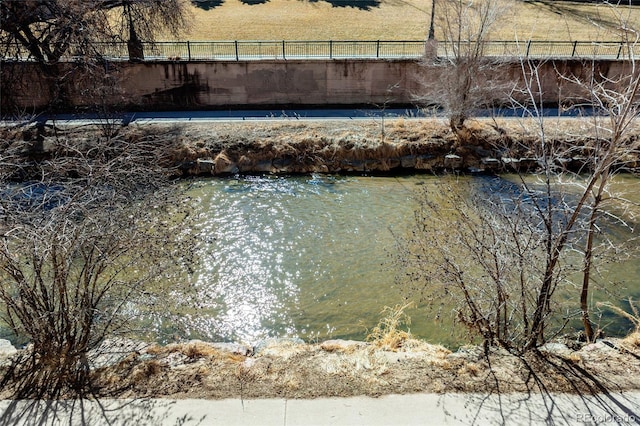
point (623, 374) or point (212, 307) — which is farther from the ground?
point (623, 374)

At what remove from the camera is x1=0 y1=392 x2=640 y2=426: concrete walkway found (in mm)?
5785

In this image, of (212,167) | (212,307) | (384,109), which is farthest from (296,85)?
(212,307)

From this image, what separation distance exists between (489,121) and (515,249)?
43.8 feet

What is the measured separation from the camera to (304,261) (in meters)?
12.0

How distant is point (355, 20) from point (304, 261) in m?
27.1

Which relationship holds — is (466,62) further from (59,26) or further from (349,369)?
(59,26)

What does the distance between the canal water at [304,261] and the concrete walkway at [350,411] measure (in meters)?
3.07

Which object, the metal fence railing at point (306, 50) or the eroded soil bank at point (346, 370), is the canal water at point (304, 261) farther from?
the metal fence railing at point (306, 50)

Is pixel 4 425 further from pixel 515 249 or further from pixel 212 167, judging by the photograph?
pixel 212 167

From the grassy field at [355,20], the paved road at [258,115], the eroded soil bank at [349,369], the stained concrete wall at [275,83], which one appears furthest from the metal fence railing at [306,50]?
the eroded soil bank at [349,369]

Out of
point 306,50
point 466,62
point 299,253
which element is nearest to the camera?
point 299,253

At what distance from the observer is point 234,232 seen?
13367 millimetres

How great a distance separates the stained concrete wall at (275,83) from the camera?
Result: 21.2 meters

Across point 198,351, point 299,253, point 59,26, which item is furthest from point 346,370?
point 59,26
